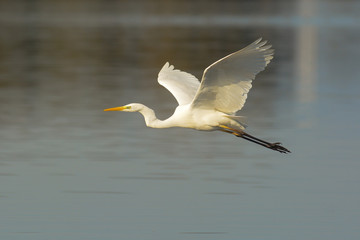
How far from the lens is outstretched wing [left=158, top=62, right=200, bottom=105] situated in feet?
38.2

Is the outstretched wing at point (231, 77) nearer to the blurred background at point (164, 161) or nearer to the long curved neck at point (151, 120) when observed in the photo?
the long curved neck at point (151, 120)

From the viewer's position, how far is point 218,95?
1051cm

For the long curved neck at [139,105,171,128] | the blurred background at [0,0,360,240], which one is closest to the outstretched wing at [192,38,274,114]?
the long curved neck at [139,105,171,128]

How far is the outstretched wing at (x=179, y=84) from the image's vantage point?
11.7 meters

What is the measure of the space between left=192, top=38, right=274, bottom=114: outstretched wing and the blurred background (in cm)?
110

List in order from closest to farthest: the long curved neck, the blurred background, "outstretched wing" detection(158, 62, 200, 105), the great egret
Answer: the blurred background
the great egret
the long curved neck
"outstretched wing" detection(158, 62, 200, 105)

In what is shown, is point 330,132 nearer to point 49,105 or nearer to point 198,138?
point 198,138

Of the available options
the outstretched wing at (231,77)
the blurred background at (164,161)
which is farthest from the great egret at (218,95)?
the blurred background at (164,161)

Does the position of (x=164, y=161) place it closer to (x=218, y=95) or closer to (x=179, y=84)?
(x=179, y=84)

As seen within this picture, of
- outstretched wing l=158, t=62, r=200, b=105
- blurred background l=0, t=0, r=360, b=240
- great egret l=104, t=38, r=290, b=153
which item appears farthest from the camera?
outstretched wing l=158, t=62, r=200, b=105

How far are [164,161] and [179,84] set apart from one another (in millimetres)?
1385

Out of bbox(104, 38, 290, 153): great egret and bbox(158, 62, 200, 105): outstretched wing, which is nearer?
bbox(104, 38, 290, 153): great egret

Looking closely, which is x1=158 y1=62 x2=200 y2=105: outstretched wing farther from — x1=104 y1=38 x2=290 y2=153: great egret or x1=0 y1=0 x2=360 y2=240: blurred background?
x1=0 y1=0 x2=360 y2=240: blurred background

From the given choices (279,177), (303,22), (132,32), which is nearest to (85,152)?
(279,177)
